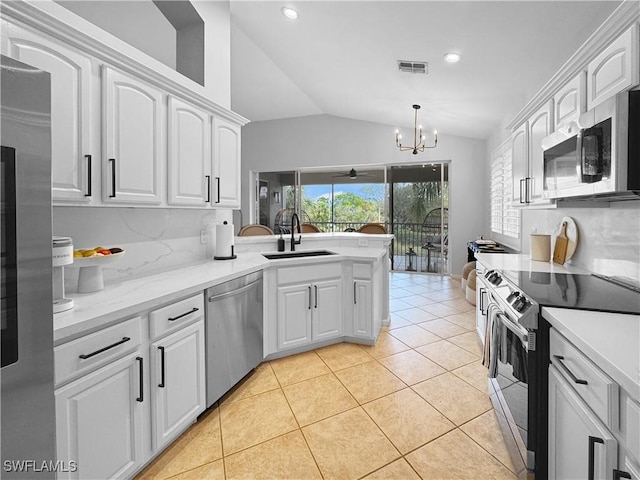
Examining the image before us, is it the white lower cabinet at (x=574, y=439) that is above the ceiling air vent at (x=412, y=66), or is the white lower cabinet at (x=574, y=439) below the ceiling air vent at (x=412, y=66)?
below

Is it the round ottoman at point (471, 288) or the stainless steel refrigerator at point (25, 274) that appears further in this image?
the round ottoman at point (471, 288)

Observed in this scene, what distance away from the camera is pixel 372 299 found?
287cm

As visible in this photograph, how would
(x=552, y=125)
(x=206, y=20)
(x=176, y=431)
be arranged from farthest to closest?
(x=206, y=20), (x=552, y=125), (x=176, y=431)

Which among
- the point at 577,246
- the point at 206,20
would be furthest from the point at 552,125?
the point at 206,20

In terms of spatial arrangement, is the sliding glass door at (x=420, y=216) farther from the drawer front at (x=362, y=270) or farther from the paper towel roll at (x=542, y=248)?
the drawer front at (x=362, y=270)

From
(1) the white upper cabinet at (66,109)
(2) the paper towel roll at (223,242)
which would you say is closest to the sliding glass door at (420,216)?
(2) the paper towel roll at (223,242)

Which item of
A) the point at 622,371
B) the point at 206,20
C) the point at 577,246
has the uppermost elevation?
the point at 206,20

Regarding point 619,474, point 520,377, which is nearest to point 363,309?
point 520,377

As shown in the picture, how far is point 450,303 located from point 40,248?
4.55 meters

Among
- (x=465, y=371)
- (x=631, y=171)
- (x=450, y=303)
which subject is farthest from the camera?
(x=450, y=303)

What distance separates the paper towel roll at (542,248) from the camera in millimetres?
2590

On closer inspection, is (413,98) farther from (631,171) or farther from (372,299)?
(631,171)

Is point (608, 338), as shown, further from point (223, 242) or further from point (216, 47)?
point (216, 47)

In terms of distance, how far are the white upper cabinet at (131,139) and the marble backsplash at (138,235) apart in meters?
0.28
